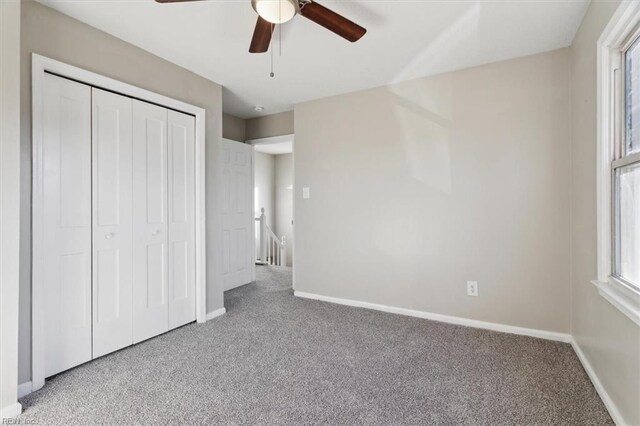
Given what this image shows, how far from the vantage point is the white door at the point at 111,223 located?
2.24 meters

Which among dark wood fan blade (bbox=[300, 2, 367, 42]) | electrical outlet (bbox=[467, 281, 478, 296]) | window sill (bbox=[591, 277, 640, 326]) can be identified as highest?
dark wood fan blade (bbox=[300, 2, 367, 42])

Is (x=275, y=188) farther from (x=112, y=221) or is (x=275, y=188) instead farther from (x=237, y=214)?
(x=112, y=221)

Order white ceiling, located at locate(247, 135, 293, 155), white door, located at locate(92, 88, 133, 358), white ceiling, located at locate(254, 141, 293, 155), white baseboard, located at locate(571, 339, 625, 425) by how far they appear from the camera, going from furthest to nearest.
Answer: white ceiling, located at locate(254, 141, 293, 155) → white ceiling, located at locate(247, 135, 293, 155) → white door, located at locate(92, 88, 133, 358) → white baseboard, located at locate(571, 339, 625, 425)

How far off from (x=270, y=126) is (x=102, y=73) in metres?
2.29

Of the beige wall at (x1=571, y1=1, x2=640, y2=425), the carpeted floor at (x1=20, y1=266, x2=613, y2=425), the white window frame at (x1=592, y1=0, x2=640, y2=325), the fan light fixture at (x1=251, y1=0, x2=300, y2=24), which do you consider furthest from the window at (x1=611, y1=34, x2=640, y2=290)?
the fan light fixture at (x1=251, y1=0, x2=300, y2=24)

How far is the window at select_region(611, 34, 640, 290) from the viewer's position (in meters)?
A: 1.55

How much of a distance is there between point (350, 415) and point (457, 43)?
8.53 feet

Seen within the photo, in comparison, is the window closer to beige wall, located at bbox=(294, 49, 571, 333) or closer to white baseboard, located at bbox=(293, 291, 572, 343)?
beige wall, located at bbox=(294, 49, 571, 333)

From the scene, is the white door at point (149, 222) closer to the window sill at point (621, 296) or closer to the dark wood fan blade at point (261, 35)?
the dark wood fan blade at point (261, 35)

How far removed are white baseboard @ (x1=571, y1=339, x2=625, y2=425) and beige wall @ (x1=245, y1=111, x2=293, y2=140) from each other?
3.56 metres

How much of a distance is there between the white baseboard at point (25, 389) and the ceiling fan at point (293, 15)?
7.26 ft

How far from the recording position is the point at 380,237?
10.9ft

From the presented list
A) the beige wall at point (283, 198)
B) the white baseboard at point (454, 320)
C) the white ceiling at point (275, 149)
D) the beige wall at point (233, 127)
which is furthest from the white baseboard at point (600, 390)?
the beige wall at point (283, 198)

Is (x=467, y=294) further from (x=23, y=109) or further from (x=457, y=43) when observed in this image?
(x=23, y=109)
